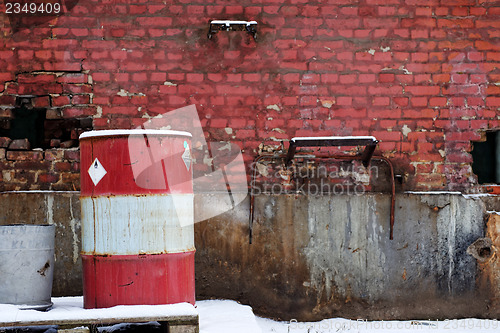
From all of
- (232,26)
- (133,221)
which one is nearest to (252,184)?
(232,26)

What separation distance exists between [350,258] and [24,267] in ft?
7.58

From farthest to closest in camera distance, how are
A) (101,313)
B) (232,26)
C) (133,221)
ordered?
(232,26), (133,221), (101,313)

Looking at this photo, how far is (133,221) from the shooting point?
8.98 ft

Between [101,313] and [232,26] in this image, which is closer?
[101,313]

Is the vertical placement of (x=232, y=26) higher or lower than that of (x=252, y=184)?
higher

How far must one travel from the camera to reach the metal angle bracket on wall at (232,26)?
3.86m

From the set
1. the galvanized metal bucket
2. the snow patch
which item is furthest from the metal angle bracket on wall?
the galvanized metal bucket

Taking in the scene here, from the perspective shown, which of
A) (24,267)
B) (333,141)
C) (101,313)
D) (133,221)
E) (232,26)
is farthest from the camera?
(232,26)

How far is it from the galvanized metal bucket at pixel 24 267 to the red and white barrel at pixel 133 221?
10.5 inches

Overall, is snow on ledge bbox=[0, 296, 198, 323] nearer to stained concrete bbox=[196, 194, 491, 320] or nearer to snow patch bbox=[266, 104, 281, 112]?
stained concrete bbox=[196, 194, 491, 320]

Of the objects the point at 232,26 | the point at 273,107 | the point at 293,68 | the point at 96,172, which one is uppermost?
the point at 232,26

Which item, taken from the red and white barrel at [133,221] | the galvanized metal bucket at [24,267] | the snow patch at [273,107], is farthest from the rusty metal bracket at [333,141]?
the galvanized metal bucket at [24,267]

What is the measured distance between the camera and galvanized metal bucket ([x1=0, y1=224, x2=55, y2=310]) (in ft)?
9.25

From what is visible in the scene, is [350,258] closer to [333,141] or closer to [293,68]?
[333,141]
